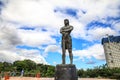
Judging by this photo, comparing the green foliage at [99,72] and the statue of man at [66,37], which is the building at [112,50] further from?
the statue of man at [66,37]

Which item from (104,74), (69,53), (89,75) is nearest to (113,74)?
(104,74)

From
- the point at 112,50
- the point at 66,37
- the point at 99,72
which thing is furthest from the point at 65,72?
the point at 112,50

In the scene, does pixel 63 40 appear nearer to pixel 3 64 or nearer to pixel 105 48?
pixel 105 48

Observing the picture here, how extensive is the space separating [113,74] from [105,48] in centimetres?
2709

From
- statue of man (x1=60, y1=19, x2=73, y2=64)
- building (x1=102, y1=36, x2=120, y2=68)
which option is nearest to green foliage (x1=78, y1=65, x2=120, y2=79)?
statue of man (x1=60, y1=19, x2=73, y2=64)

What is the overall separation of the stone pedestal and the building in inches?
1568

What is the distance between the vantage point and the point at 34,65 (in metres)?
81.7

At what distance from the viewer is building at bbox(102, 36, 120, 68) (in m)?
49.8

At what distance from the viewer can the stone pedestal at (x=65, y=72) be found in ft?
35.5

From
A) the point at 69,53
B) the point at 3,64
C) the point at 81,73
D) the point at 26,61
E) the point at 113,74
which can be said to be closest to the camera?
the point at 69,53

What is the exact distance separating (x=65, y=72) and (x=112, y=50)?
41.6m

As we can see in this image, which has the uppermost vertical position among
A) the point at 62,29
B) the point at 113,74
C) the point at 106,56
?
the point at 106,56

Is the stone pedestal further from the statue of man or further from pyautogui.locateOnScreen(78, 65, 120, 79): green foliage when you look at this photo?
pyautogui.locateOnScreen(78, 65, 120, 79): green foliage

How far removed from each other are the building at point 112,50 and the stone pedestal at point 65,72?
39.8 m
